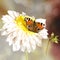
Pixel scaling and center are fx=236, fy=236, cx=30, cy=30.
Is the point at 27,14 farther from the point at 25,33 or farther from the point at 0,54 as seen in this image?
the point at 0,54

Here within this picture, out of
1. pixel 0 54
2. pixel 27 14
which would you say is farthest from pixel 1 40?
pixel 27 14

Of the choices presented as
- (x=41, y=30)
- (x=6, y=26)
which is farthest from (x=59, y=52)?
(x=6, y=26)

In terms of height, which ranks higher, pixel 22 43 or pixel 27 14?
pixel 27 14

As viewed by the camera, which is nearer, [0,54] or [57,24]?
[0,54]
